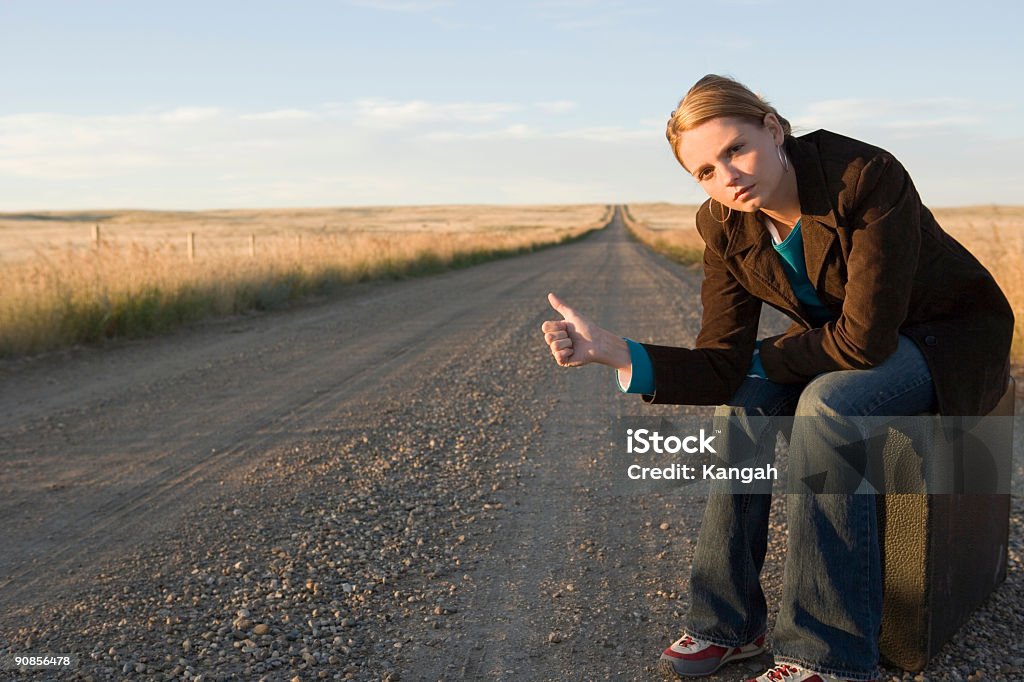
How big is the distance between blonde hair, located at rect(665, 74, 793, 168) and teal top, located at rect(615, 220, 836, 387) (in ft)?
1.19

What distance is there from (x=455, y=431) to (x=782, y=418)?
130 inches

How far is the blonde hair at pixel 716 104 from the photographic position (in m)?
2.28

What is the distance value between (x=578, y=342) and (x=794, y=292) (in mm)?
664

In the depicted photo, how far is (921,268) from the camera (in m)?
2.43

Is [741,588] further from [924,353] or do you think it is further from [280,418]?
[280,418]

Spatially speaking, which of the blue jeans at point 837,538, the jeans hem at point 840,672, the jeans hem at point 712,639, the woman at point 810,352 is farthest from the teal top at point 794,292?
the jeans hem at point 840,672

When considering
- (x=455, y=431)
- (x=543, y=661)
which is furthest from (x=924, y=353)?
(x=455, y=431)

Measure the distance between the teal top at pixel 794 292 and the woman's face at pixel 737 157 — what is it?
0.59ft

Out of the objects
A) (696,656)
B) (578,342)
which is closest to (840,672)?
(696,656)

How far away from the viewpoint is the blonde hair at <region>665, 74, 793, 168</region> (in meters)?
2.28

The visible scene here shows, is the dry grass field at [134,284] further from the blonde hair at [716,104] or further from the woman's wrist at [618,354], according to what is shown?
the blonde hair at [716,104]

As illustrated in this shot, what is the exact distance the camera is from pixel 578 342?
8.12ft

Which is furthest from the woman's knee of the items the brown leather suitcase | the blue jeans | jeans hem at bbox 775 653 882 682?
jeans hem at bbox 775 653 882 682

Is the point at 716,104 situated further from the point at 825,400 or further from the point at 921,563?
the point at 921,563
